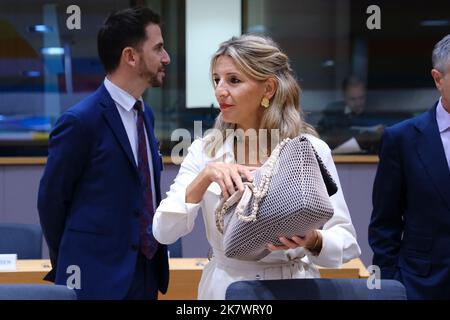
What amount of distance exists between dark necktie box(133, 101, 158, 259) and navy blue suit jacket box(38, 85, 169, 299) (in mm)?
27

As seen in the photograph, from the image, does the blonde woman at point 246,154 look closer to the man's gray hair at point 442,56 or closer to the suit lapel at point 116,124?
the suit lapel at point 116,124

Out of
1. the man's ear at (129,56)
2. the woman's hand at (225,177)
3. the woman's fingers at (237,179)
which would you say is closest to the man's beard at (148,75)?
the man's ear at (129,56)

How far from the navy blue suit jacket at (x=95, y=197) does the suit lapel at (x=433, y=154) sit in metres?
1.02

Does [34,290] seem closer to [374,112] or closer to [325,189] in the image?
[325,189]

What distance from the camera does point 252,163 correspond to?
225cm

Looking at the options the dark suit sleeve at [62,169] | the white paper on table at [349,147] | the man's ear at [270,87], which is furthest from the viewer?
the white paper on table at [349,147]

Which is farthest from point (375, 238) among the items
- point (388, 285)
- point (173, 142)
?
point (173, 142)

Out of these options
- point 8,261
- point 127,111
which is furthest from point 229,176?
point 8,261

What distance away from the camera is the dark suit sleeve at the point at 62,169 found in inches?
106

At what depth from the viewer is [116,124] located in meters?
2.77

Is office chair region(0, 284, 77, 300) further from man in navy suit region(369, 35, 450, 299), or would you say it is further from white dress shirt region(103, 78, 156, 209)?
man in navy suit region(369, 35, 450, 299)

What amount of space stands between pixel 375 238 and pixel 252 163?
837mm

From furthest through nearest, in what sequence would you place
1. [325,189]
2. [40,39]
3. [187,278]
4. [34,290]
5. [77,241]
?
[40,39]
[187,278]
[77,241]
[34,290]
[325,189]

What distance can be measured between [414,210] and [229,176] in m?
1.03
